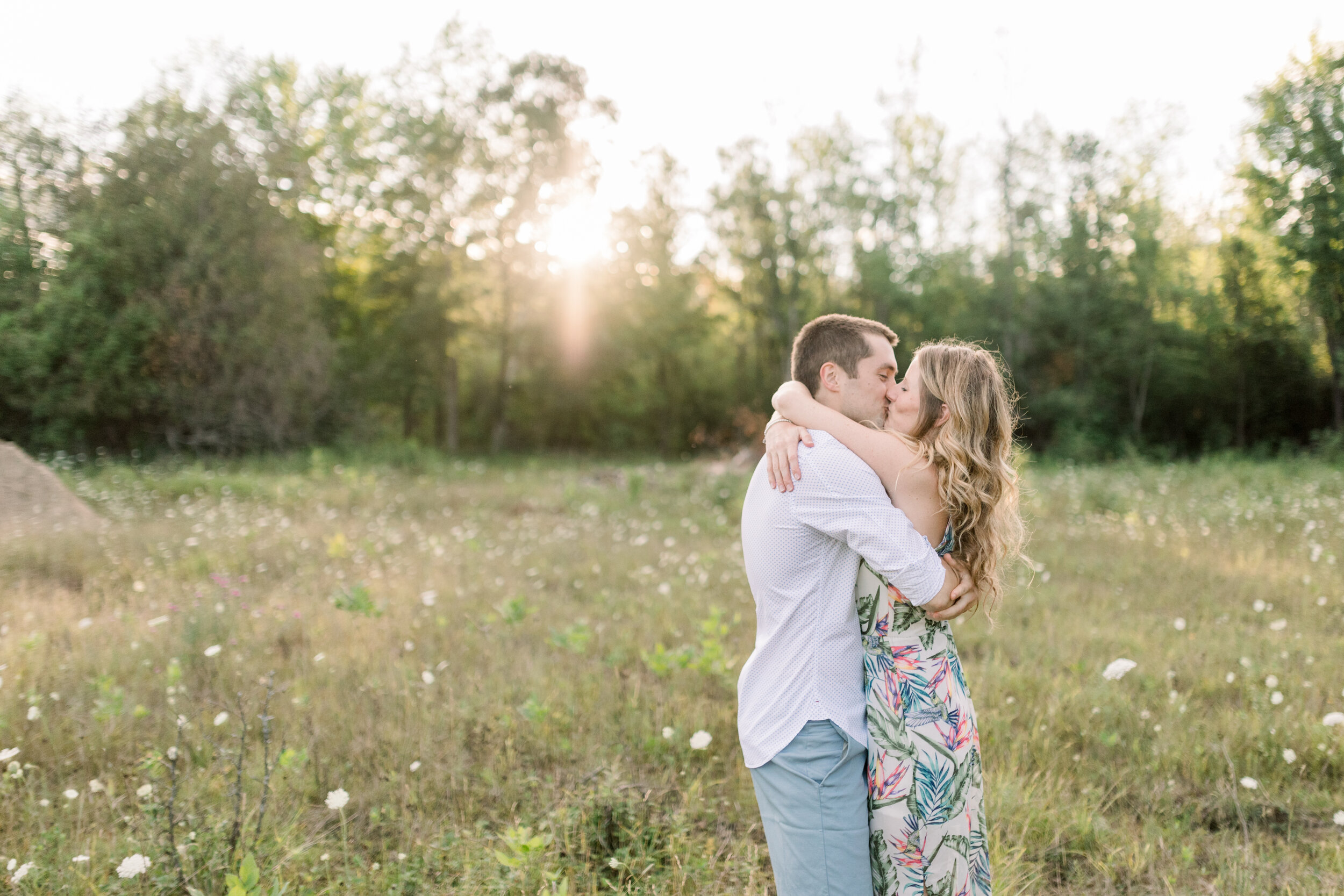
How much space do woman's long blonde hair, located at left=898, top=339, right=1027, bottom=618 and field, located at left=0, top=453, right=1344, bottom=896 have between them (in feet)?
3.20

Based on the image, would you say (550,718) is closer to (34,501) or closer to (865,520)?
(865,520)

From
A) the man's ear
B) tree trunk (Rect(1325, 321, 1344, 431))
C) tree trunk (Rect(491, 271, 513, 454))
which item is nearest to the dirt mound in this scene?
the man's ear

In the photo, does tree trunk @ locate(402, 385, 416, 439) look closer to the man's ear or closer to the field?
the field

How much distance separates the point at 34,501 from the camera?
899 centimetres

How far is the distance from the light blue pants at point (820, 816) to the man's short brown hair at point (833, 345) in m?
1.03

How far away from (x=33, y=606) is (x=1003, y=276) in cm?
3006

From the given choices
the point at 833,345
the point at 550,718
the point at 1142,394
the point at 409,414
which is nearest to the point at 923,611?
the point at 833,345

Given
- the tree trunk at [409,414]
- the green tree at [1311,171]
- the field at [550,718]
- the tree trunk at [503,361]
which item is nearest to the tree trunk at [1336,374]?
the green tree at [1311,171]

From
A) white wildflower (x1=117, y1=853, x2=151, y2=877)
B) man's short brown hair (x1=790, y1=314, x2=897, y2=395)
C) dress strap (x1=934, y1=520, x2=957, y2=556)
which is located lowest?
white wildflower (x1=117, y1=853, x2=151, y2=877)

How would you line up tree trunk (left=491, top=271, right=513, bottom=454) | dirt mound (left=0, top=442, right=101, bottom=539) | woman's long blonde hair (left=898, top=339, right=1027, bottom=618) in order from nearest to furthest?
woman's long blonde hair (left=898, top=339, right=1027, bottom=618), dirt mound (left=0, top=442, right=101, bottom=539), tree trunk (left=491, top=271, right=513, bottom=454)

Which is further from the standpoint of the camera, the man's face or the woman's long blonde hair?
the man's face

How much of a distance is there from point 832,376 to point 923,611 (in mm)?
742

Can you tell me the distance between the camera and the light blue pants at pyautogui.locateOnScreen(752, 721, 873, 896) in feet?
6.00

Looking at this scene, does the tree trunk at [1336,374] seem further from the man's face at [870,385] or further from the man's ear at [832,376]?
the man's ear at [832,376]
